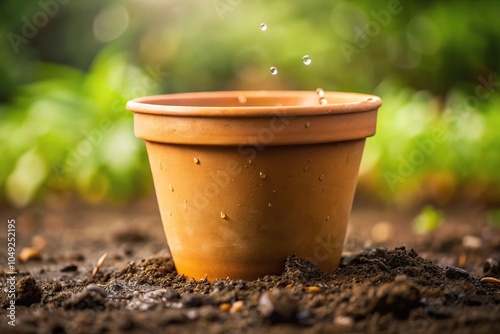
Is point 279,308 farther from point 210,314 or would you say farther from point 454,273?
point 454,273

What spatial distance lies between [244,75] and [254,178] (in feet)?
12.4

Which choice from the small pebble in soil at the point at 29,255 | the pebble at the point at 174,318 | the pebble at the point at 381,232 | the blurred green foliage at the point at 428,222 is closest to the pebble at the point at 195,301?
the pebble at the point at 174,318

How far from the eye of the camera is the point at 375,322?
1993 mm

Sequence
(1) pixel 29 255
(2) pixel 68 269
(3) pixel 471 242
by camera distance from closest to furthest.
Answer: (2) pixel 68 269 < (1) pixel 29 255 < (3) pixel 471 242

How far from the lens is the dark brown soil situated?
78.4 inches

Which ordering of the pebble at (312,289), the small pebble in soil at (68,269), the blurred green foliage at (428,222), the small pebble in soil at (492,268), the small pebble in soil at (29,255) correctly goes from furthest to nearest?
the blurred green foliage at (428,222) → the small pebble in soil at (29,255) → the small pebble in soil at (68,269) → the small pebble in soil at (492,268) → the pebble at (312,289)

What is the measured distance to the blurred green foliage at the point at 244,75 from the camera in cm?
447

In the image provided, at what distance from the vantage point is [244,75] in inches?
239

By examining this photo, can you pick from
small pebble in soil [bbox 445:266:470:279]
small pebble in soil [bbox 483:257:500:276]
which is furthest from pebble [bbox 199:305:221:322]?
small pebble in soil [bbox 483:257:500:276]

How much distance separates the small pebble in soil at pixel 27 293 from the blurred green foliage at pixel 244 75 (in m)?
2.29

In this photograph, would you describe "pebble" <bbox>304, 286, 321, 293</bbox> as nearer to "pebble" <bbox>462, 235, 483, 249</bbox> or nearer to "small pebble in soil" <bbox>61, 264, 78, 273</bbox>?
"small pebble in soil" <bbox>61, 264, 78, 273</bbox>

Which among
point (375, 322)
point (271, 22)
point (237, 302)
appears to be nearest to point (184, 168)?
point (237, 302)

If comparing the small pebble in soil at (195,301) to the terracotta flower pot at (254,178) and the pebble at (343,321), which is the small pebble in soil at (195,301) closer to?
the terracotta flower pot at (254,178)

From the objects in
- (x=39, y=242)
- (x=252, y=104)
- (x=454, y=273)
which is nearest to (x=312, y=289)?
(x=454, y=273)
